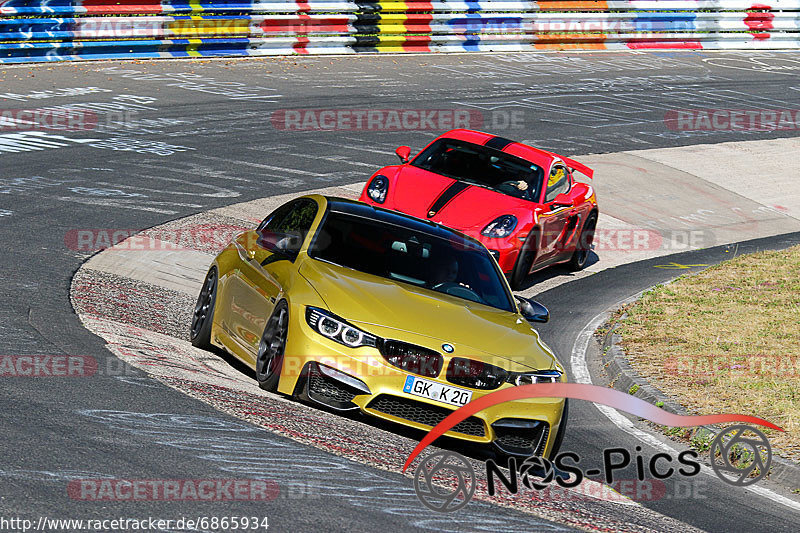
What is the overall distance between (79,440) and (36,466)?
1.64ft

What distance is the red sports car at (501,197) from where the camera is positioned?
13750 millimetres

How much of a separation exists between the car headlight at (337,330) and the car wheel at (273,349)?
222mm

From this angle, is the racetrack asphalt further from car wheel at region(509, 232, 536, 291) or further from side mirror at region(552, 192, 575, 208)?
side mirror at region(552, 192, 575, 208)

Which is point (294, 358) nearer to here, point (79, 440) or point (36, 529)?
point (79, 440)

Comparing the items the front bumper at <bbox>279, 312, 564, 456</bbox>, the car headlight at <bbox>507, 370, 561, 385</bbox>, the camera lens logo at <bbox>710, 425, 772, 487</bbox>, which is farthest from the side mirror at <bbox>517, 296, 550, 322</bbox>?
the camera lens logo at <bbox>710, 425, 772, 487</bbox>

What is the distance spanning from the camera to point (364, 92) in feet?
80.5

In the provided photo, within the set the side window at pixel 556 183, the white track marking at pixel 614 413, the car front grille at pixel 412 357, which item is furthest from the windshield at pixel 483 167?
the car front grille at pixel 412 357

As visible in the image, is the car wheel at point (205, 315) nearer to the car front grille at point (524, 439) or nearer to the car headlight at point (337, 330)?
the car headlight at point (337, 330)

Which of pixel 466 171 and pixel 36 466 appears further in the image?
pixel 466 171

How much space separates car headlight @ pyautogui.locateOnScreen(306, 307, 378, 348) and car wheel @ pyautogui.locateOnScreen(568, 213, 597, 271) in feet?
27.1

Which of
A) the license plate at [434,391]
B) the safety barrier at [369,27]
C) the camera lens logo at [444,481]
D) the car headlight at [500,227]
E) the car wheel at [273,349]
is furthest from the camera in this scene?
the safety barrier at [369,27]

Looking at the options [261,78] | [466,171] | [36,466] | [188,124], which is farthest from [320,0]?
[36,466]

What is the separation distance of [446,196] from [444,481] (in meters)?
7.47

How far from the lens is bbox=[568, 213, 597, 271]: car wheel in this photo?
51.5 feet
